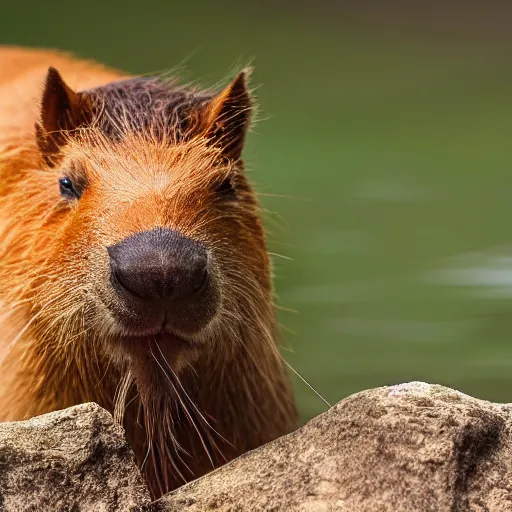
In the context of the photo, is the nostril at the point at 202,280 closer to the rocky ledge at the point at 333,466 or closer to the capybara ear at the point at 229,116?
the rocky ledge at the point at 333,466

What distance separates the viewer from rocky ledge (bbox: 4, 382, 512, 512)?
8.84 feet

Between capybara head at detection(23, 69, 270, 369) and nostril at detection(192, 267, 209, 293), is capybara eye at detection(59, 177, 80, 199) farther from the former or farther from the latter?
nostril at detection(192, 267, 209, 293)

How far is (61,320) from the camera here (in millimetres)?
3648

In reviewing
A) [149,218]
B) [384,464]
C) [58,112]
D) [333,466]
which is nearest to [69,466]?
[333,466]

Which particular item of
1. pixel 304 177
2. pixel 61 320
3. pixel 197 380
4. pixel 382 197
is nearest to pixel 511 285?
pixel 382 197

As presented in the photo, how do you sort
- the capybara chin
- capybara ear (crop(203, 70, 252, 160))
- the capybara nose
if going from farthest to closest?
1. capybara ear (crop(203, 70, 252, 160))
2. the capybara chin
3. the capybara nose

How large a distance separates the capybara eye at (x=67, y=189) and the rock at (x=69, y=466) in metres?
1.13

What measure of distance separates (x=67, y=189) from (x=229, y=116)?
604mm

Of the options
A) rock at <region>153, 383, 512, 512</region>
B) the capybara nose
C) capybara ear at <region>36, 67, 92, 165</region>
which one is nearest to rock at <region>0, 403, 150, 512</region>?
rock at <region>153, 383, 512, 512</region>

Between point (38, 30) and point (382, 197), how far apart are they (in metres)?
4.69

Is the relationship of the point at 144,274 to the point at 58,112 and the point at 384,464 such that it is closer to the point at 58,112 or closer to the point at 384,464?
the point at 384,464

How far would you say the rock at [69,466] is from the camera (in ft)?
8.75

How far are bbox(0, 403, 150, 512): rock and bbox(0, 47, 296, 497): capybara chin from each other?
1.82 ft

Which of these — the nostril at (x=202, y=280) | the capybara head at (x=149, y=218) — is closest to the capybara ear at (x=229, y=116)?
the capybara head at (x=149, y=218)
